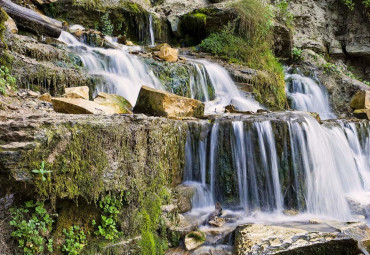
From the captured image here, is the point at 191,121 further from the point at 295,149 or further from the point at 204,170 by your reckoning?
the point at 295,149

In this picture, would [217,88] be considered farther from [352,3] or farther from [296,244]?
[352,3]

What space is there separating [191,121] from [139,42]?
6727 mm

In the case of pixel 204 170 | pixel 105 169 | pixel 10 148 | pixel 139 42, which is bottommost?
pixel 204 170

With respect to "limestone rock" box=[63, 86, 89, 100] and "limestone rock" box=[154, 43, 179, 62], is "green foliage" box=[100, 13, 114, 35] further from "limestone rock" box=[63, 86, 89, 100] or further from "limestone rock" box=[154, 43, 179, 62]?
"limestone rock" box=[63, 86, 89, 100]

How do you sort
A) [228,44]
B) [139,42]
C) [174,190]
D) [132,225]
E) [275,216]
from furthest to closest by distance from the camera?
[139,42]
[228,44]
[275,216]
[174,190]
[132,225]

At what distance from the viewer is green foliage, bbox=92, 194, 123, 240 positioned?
2805 mm

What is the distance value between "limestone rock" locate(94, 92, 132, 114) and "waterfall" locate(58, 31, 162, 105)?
857 millimetres

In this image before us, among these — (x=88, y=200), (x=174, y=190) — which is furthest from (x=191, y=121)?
(x=88, y=200)

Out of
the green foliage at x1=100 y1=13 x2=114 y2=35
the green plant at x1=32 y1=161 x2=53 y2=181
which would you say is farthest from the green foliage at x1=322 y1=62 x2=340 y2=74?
the green plant at x1=32 y1=161 x2=53 y2=181

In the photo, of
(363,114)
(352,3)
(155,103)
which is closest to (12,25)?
(155,103)

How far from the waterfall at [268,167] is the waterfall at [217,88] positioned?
223 centimetres

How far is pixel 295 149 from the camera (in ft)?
15.1

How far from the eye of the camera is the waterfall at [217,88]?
7.09 meters

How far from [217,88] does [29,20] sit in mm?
4749
